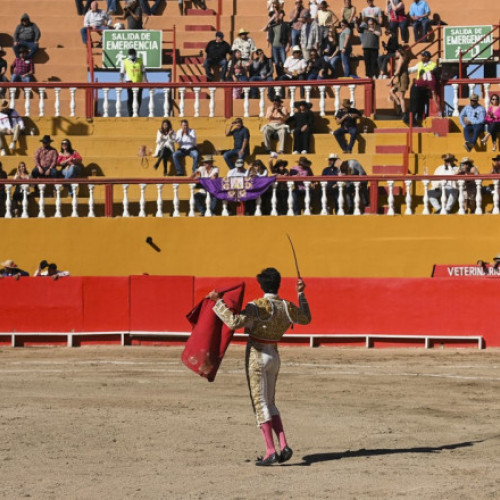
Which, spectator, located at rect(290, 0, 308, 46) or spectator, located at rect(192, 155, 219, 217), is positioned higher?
spectator, located at rect(290, 0, 308, 46)

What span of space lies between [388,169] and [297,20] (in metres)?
5.15

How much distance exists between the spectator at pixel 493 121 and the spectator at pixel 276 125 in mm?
3501

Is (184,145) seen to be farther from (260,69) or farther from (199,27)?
(199,27)

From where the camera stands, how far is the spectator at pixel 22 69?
28.2m

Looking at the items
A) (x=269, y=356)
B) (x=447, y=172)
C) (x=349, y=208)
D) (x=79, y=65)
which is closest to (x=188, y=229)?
(x=349, y=208)

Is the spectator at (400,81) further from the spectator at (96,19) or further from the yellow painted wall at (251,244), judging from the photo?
the spectator at (96,19)

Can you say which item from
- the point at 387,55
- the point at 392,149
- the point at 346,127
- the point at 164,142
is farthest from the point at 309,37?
the point at 164,142

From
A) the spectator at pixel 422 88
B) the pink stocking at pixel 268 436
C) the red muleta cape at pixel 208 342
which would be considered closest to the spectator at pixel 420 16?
the spectator at pixel 422 88

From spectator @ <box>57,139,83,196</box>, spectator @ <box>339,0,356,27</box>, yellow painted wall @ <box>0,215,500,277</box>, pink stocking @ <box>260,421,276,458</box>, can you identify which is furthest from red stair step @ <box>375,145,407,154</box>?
pink stocking @ <box>260,421,276,458</box>

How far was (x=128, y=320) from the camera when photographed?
22359mm

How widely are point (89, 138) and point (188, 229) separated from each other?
144 inches

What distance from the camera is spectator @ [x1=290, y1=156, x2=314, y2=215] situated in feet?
76.7

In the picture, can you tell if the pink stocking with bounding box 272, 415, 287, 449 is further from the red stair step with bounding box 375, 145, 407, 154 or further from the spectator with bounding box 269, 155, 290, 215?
the red stair step with bounding box 375, 145, 407, 154

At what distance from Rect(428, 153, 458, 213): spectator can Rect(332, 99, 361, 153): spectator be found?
2.14 m
